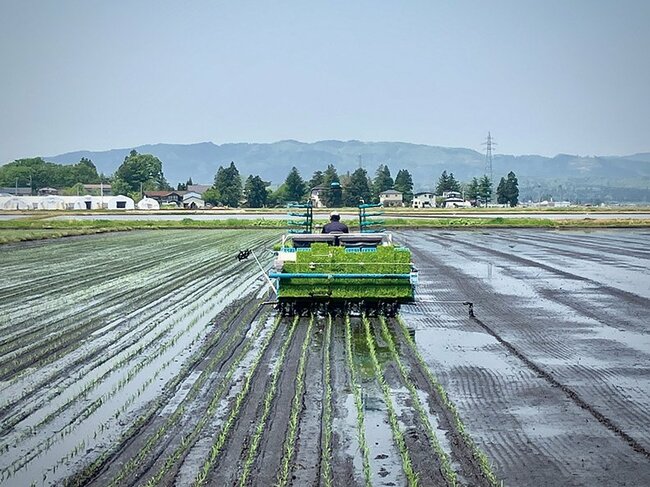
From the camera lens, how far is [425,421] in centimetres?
697

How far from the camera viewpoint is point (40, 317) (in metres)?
12.9

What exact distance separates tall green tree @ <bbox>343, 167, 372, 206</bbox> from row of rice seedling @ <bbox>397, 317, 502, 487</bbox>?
96.5 m

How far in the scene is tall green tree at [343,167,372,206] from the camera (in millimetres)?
106875

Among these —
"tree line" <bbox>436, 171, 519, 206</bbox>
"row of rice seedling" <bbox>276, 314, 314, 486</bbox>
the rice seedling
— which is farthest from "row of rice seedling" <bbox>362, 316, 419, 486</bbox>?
"tree line" <bbox>436, 171, 519, 206</bbox>

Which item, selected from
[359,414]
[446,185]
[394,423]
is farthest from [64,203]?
[394,423]

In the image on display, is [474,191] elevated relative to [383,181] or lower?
lower

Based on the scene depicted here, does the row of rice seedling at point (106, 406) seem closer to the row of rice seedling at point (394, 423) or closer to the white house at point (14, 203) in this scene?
the row of rice seedling at point (394, 423)

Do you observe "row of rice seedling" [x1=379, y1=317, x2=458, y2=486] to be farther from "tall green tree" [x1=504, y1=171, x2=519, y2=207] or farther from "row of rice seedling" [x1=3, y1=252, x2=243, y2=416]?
"tall green tree" [x1=504, y1=171, x2=519, y2=207]

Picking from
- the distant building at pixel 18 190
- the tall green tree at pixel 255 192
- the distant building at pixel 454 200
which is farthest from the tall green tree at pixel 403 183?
the distant building at pixel 18 190

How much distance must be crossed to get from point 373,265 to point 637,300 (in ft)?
20.1

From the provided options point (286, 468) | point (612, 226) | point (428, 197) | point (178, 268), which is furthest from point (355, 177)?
point (286, 468)

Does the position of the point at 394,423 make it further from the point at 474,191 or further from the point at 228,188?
the point at 474,191

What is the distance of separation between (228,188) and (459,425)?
110 meters

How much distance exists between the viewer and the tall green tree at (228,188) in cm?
11550
